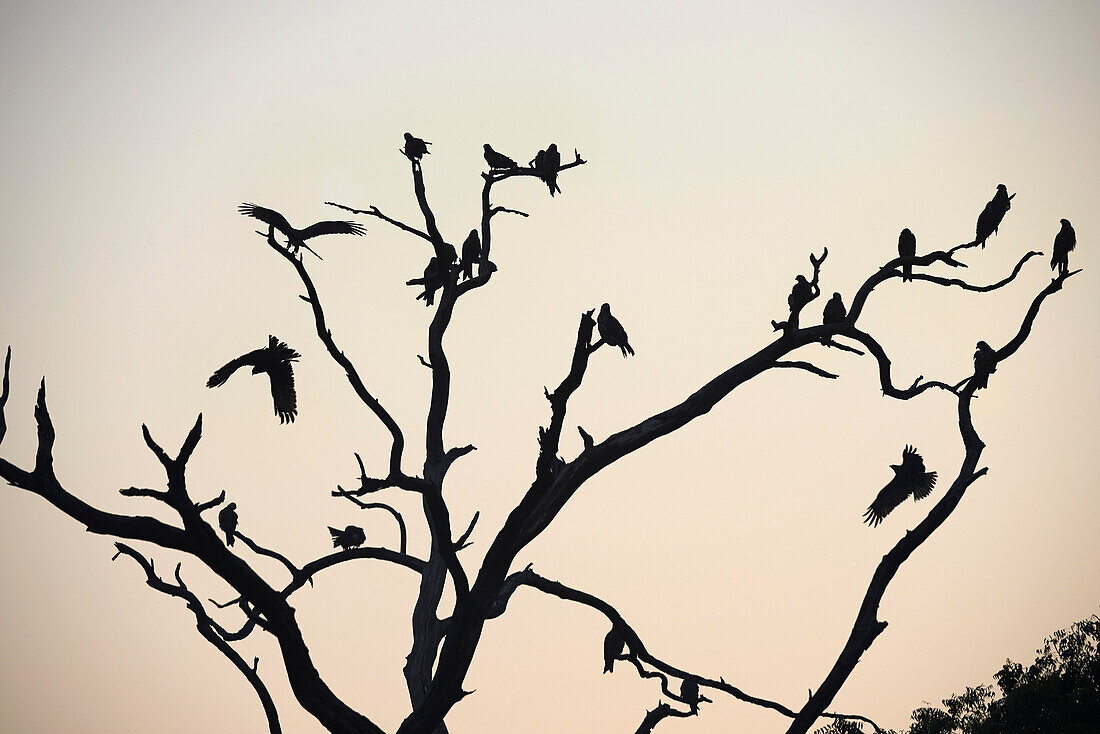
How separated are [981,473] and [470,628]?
4100 mm

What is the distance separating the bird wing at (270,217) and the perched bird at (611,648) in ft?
15.6

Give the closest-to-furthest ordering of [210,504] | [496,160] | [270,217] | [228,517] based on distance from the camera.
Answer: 1. [210,504]
2. [270,217]
3. [496,160]
4. [228,517]

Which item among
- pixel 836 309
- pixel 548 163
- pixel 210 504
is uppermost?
pixel 548 163

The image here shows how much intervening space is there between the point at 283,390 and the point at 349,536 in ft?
13.2

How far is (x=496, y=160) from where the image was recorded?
42.5 feet

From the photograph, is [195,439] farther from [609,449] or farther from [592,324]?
[609,449]

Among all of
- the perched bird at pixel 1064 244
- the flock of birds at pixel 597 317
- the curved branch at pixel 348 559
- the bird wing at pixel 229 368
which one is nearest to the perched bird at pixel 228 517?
the flock of birds at pixel 597 317

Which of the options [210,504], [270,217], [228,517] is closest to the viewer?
[210,504]

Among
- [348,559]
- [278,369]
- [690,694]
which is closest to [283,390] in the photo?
[278,369]

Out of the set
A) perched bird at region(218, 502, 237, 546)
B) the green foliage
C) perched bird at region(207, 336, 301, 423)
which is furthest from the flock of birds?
the green foliage

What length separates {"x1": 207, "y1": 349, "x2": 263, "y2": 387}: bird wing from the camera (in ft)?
27.8

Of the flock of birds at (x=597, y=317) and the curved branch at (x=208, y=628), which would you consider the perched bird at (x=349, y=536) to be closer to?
the flock of birds at (x=597, y=317)

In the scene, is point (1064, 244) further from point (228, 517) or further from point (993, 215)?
point (228, 517)

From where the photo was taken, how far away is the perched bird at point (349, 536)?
1233 centimetres
